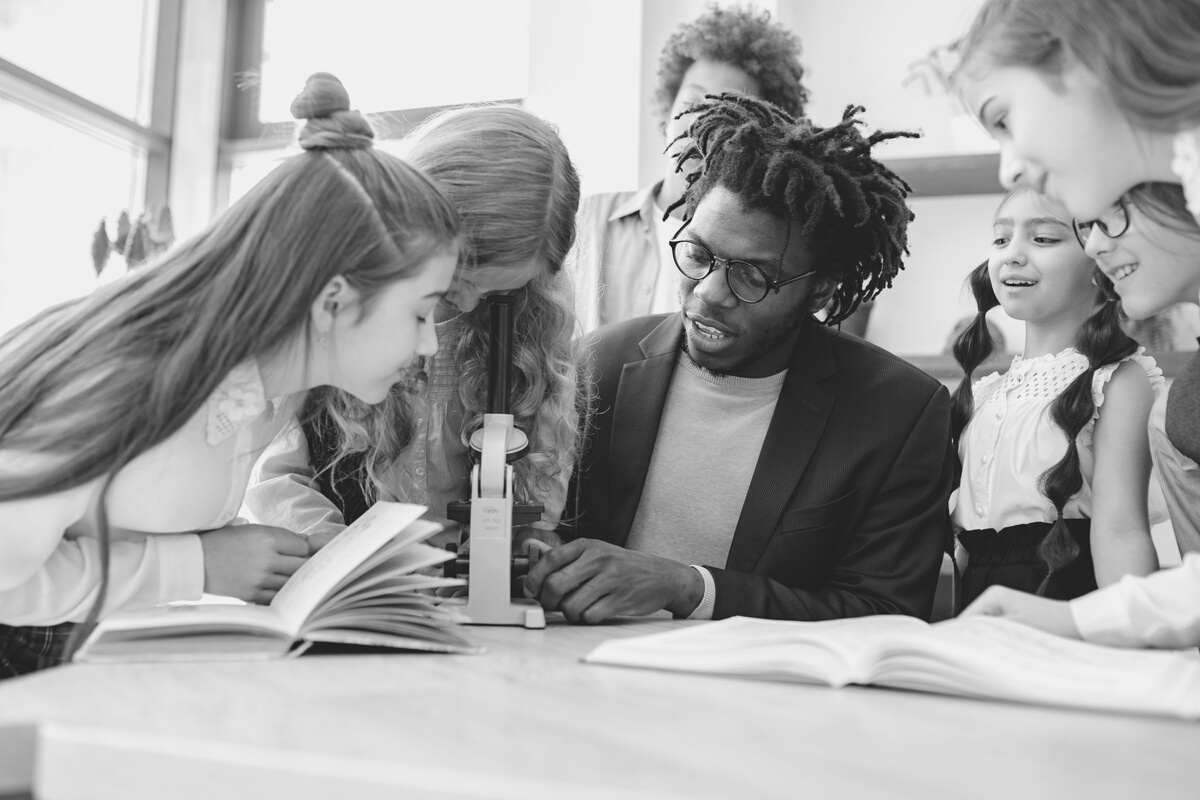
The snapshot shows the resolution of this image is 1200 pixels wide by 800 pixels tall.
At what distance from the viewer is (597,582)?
1416 mm

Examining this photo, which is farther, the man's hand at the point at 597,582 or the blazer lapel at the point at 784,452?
the blazer lapel at the point at 784,452

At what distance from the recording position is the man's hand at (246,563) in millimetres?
1234

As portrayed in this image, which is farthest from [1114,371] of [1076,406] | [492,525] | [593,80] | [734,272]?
[593,80]

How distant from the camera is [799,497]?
1827 millimetres

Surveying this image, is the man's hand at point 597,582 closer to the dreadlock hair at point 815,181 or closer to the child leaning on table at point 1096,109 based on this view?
the child leaning on table at point 1096,109

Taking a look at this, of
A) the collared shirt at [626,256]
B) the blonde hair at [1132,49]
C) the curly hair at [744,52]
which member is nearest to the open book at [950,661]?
the blonde hair at [1132,49]

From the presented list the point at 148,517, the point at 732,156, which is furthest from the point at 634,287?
the point at 148,517

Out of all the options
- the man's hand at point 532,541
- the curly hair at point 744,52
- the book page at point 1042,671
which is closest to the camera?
the book page at point 1042,671

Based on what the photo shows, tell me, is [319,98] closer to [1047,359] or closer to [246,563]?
[246,563]

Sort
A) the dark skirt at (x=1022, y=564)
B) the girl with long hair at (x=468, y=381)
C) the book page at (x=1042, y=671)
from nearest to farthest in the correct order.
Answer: the book page at (x=1042, y=671) → the girl with long hair at (x=468, y=381) → the dark skirt at (x=1022, y=564)

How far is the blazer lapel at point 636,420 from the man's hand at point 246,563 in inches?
29.3

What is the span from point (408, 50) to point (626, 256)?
5.42ft

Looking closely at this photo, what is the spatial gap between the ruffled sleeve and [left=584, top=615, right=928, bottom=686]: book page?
2.67 ft

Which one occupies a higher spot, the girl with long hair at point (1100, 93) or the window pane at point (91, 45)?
the window pane at point (91, 45)
